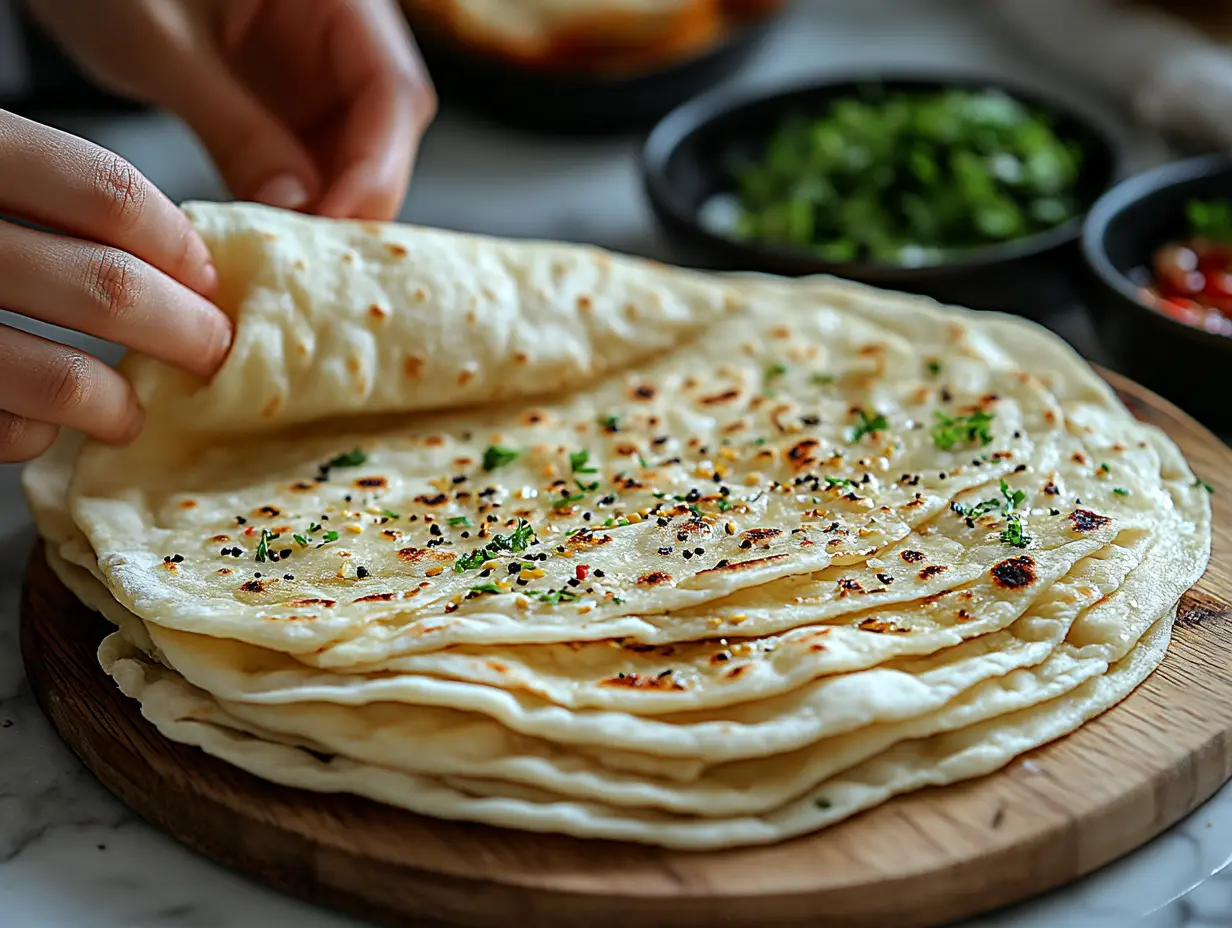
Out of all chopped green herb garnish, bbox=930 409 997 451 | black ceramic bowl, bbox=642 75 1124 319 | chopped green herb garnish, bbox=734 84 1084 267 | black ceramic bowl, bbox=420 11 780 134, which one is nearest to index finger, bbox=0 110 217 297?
chopped green herb garnish, bbox=930 409 997 451

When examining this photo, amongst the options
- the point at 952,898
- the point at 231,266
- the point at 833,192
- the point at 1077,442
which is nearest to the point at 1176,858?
the point at 952,898

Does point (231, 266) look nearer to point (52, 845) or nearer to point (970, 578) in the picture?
point (52, 845)

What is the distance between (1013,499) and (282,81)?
2237 mm

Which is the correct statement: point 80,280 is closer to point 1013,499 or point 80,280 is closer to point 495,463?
point 495,463

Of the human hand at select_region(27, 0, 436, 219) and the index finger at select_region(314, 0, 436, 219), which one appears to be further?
the human hand at select_region(27, 0, 436, 219)

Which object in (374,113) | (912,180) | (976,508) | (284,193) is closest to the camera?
(976,508)

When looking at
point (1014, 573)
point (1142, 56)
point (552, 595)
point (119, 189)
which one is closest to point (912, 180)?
point (1142, 56)

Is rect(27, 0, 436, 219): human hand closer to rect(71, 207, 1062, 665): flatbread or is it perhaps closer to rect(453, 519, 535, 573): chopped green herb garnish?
rect(71, 207, 1062, 665): flatbread

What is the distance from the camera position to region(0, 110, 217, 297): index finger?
2.19 meters

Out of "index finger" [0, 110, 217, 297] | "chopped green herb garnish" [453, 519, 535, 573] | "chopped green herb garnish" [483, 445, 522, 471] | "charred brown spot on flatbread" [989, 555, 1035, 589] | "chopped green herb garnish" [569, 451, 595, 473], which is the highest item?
"index finger" [0, 110, 217, 297]

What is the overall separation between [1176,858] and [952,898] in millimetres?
410

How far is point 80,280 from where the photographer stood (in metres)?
2.25

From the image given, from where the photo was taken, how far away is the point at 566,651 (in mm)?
2086

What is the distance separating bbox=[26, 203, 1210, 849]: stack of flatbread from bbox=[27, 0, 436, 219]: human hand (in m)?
0.37
